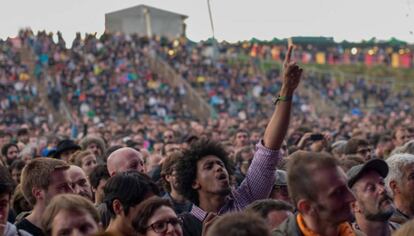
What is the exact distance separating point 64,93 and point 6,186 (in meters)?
35.2

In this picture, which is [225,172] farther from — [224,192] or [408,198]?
[408,198]

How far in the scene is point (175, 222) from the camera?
18.9 ft

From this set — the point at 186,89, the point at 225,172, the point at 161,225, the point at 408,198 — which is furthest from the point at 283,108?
the point at 186,89

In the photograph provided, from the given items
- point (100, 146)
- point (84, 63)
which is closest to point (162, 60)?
point (84, 63)

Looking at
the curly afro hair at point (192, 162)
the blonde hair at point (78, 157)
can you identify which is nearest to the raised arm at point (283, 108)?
the curly afro hair at point (192, 162)

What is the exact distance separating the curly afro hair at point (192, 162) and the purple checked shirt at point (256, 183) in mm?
181

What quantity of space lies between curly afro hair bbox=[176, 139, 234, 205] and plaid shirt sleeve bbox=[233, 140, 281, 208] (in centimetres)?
33

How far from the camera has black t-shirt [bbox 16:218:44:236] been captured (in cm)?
650

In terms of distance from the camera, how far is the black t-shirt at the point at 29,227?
21.3ft

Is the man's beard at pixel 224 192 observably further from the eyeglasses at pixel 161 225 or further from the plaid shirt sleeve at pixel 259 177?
the eyeglasses at pixel 161 225

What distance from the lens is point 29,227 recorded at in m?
6.63

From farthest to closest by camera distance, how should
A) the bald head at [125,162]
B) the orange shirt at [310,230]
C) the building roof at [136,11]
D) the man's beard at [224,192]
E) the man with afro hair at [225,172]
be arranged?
the building roof at [136,11]
the bald head at [125,162]
the man's beard at [224,192]
the man with afro hair at [225,172]
the orange shirt at [310,230]

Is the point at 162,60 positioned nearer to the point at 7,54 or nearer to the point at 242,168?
the point at 7,54

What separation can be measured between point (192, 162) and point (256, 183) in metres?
0.60
